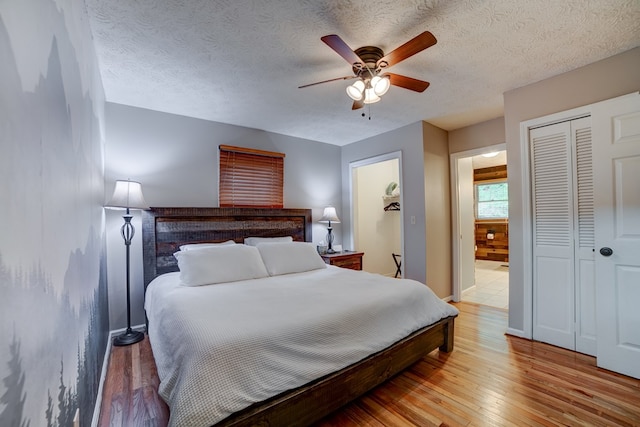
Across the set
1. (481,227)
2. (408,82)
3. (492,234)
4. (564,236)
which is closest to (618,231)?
(564,236)

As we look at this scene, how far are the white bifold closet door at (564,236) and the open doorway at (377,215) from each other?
2.34 meters

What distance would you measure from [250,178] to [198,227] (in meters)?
0.97

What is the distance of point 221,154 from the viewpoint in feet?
11.8

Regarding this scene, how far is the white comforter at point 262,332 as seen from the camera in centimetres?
126

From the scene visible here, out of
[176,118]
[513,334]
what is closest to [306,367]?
[513,334]

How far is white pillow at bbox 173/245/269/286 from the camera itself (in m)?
2.43

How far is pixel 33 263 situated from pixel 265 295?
4.67 feet

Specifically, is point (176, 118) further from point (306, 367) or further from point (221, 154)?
point (306, 367)

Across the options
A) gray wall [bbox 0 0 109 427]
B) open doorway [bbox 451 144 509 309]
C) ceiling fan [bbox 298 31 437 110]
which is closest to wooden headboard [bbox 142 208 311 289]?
gray wall [bbox 0 0 109 427]

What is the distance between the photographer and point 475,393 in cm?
190

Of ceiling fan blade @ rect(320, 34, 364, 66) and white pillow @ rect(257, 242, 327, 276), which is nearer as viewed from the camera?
ceiling fan blade @ rect(320, 34, 364, 66)

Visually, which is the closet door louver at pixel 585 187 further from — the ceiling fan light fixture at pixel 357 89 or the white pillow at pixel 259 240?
the white pillow at pixel 259 240

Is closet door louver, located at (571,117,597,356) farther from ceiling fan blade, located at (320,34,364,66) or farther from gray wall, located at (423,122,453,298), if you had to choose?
ceiling fan blade, located at (320,34,364,66)

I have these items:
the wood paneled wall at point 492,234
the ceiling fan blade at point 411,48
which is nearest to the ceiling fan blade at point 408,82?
the ceiling fan blade at point 411,48
